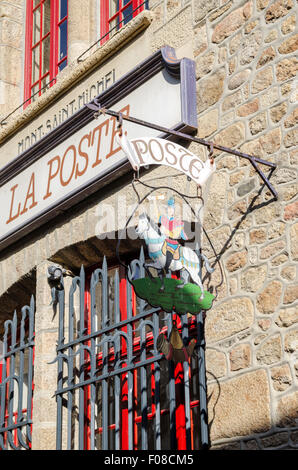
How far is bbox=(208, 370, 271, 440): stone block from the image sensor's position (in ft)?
17.3

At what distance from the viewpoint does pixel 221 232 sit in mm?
5922

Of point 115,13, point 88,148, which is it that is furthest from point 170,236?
point 115,13

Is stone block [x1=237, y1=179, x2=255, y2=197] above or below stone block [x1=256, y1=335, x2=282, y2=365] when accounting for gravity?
above

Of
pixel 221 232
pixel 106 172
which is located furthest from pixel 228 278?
pixel 106 172

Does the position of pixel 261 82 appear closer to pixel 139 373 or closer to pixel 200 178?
pixel 200 178

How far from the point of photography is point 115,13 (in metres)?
8.17

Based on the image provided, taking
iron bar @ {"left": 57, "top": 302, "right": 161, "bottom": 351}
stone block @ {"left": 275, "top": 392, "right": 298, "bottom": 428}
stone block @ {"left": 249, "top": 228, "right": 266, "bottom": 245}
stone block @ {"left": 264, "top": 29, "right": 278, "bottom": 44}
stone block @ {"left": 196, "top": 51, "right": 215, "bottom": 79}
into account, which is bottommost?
stone block @ {"left": 275, "top": 392, "right": 298, "bottom": 428}

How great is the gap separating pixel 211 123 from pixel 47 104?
2363 mm

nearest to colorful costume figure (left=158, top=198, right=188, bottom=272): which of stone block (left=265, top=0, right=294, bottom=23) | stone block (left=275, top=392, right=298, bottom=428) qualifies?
stone block (left=275, top=392, right=298, bottom=428)

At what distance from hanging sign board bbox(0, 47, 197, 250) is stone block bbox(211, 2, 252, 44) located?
28 cm

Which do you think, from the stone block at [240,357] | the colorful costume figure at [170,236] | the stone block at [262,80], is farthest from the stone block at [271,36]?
the stone block at [240,357]

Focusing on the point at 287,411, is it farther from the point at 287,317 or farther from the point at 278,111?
the point at 278,111

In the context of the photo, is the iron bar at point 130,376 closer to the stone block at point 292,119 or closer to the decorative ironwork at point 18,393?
the decorative ironwork at point 18,393

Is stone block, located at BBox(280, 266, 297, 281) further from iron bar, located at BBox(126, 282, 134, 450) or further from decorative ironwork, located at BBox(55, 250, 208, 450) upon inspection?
iron bar, located at BBox(126, 282, 134, 450)
